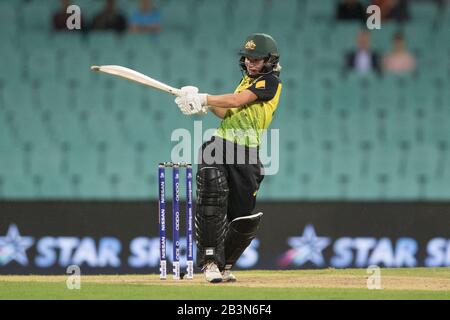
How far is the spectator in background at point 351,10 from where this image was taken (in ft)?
41.3

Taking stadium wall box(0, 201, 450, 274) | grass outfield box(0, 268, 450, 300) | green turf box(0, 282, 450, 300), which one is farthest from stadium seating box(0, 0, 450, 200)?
green turf box(0, 282, 450, 300)

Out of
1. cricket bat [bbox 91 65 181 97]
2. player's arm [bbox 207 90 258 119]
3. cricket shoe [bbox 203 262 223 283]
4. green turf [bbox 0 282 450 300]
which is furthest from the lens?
cricket bat [bbox 91 65 181 97]

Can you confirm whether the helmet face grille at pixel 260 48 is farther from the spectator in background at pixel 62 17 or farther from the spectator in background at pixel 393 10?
the spectator in background at pixel 393 10

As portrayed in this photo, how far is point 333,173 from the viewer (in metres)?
11.9

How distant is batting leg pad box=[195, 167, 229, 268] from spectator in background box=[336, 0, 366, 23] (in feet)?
19.5

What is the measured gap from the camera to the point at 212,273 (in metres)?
7.16

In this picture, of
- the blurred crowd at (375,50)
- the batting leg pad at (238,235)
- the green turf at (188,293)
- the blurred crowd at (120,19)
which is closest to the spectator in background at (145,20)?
the blurred crowd at (120,19)

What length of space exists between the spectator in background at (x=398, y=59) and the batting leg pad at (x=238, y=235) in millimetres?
5518

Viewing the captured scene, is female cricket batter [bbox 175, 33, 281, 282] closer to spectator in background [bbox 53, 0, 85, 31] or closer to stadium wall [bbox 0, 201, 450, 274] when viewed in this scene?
stadium wall [bbox 0, 201, 450, 274]

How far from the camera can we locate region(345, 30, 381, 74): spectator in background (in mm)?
12398

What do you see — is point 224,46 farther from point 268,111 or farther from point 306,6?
point 268,111

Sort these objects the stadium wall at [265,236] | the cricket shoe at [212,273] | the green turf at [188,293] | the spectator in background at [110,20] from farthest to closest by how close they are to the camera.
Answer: the spectator in background at [110,20], the stadium wall at [265,236], the cricket shoe at [212,273], the green turf at [188,293]

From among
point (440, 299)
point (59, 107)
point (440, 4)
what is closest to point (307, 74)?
point (440, 4)

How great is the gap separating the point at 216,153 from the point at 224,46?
17.9 feet
